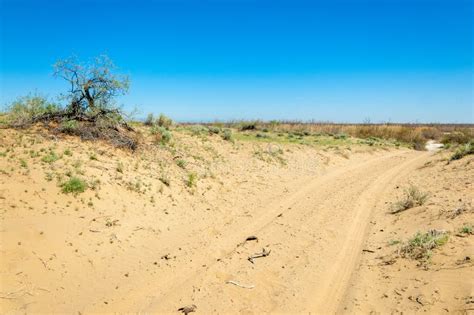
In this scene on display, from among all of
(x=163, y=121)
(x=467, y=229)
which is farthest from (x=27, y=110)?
(x=467, y=229)

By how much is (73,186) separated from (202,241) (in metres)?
3.10

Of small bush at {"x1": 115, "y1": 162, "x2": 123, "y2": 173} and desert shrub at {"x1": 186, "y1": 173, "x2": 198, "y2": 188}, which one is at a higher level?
small bush at {"x1": 115, "y1": 162, "x2": 123, "y2": 173}

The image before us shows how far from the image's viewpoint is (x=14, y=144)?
9.61 meters

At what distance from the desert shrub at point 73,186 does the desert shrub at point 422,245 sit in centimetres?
668

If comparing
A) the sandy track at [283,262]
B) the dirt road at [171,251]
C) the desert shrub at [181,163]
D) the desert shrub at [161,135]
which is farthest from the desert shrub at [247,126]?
the dirt road at [171,251]

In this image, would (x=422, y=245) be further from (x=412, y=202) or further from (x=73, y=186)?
(x=73, y=186)

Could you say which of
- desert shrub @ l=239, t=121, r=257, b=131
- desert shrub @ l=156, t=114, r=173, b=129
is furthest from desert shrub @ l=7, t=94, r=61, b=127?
desert shrub @ l=239, t=121, r=257, b=131

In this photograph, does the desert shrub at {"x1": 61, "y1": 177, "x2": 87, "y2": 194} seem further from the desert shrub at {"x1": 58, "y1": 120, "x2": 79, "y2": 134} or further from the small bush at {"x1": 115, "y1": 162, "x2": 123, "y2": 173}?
the desert shrub at {"x1": 58, "y1": 120, "x2": 79, "y2": 134}

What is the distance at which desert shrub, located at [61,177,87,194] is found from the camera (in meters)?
8.20

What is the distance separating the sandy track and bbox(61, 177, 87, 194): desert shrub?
123 inches

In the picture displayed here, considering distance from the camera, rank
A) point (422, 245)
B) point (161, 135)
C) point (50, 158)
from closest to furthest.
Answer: point (422, 245), point (50, 158), point (161, 135)

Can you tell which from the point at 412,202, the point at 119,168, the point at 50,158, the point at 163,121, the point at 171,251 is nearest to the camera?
the point at 171,251

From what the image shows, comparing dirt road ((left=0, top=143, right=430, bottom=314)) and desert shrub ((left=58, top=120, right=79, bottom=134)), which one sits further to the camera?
desert shrub ((left=58, top=120, right=79, bottom=134))

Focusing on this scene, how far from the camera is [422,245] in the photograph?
6609 millimetres
